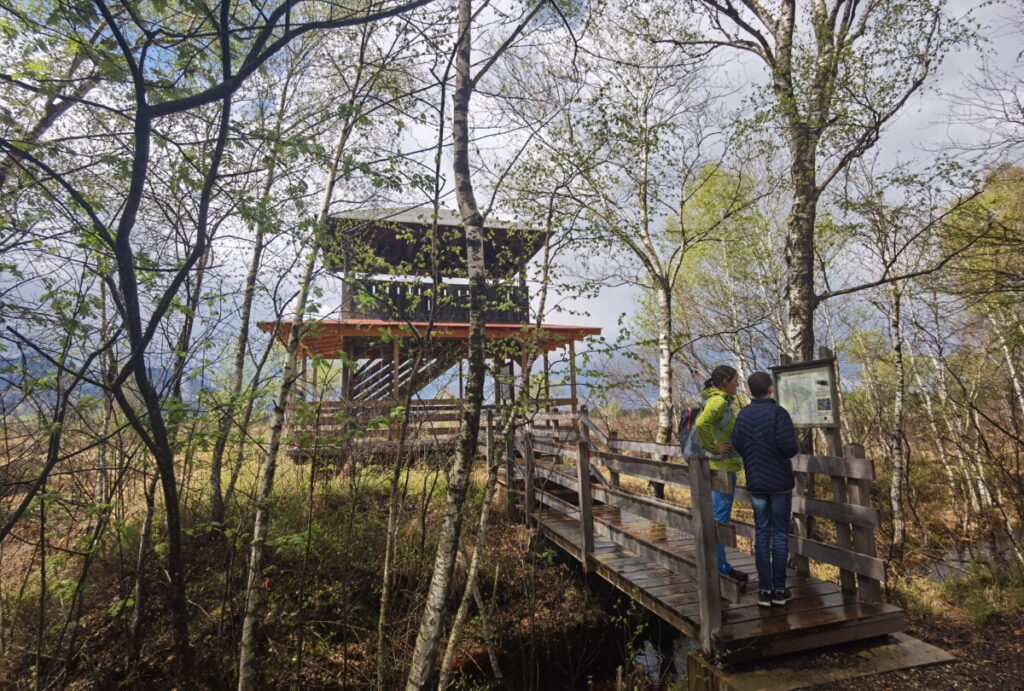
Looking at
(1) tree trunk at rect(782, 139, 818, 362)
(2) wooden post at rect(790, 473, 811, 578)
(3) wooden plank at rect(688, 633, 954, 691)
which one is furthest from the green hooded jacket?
(1) tree trunk at rect(782, 139, 818, 362)

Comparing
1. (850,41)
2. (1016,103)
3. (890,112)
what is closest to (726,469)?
(1016,103)

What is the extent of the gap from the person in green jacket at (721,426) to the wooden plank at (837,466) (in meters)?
0.57

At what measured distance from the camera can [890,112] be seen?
7.45 meters

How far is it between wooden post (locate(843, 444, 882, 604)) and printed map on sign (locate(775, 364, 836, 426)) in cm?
46

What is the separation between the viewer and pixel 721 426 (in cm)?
427

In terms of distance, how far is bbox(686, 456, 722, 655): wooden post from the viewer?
359 centimetres

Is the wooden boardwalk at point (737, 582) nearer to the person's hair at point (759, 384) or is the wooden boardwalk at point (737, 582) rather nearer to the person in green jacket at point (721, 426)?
the person in green jacket at point (721, 426)

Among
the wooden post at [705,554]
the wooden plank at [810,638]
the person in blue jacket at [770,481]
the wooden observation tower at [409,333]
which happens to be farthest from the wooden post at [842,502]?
the wooden observation tower at [409,333]

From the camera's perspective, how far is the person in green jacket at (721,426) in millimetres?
4207

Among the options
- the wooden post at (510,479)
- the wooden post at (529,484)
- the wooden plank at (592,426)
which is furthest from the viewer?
the wooden post at (510,479)

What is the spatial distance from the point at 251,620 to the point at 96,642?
98.9 inches

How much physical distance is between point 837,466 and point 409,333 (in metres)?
4.51

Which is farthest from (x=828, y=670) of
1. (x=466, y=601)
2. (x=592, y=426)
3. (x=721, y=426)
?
(x=592, y=426)

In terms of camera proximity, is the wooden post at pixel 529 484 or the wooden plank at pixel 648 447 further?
the wooden post at pixel 529 484
